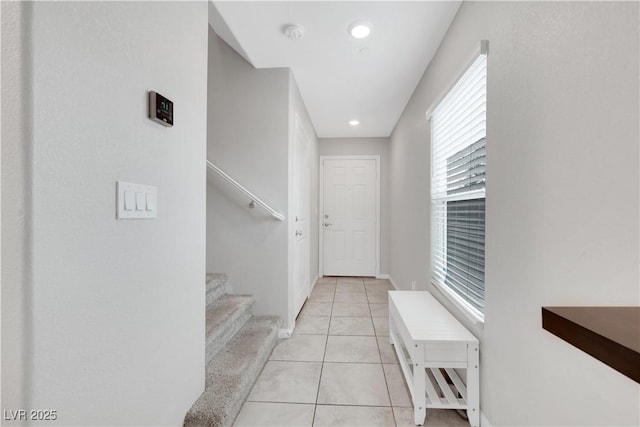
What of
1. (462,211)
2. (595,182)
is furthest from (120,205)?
(462,211)

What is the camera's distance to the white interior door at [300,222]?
285 cm

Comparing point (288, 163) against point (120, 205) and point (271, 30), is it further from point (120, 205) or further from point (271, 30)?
point (120, 205)

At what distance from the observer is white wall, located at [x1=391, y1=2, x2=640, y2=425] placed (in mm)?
724

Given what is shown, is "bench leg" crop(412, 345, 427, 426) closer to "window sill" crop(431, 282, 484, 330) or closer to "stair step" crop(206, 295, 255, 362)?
"window sill" crop(431, 282, 484, 330)

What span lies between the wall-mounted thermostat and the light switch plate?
28cm

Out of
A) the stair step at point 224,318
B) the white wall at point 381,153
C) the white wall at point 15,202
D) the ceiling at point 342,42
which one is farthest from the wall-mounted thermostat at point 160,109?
the white wall at point 381,153

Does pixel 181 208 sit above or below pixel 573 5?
below

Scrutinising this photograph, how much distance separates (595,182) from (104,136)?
148 cm

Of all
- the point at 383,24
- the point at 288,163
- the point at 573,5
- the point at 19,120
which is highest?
the point at 383,24

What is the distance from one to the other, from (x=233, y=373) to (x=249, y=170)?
5.33 ft

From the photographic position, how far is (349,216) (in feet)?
16.1

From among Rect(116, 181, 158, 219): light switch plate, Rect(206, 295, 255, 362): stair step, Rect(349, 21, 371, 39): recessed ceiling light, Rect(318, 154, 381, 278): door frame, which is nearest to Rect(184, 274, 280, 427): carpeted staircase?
Rect(206, 295, 255, 362): stair step

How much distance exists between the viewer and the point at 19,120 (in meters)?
0.65

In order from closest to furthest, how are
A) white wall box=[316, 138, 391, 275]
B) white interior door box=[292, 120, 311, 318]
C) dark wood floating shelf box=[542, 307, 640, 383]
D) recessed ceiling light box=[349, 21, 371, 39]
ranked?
1. dark wood floating shelf box=[542, 307, 640, 383]
2. recessed ceiling light box=[349, 21, 371, 39]
3. white interior door box=[292, 120, 311, 318]
4. white wall box=[316, 138, 391, 275]
